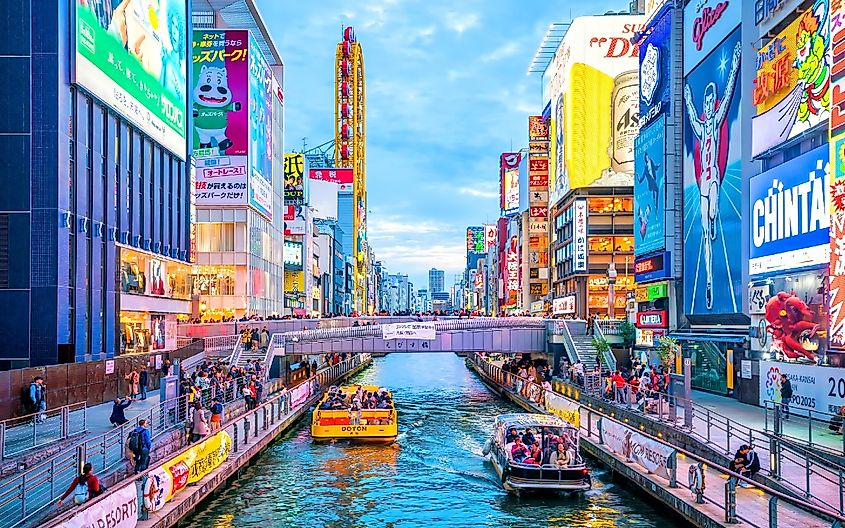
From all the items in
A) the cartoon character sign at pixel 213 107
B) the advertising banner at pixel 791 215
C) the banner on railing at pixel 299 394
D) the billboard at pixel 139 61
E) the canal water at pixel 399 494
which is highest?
the cartoon character sign at pixel 213 107

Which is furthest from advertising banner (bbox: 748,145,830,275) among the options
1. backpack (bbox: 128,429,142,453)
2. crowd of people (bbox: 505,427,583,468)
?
backpack (bbox: 128,429,142,453)

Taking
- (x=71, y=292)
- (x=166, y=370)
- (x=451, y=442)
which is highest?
(x=71, y=292)

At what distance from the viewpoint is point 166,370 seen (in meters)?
49.9

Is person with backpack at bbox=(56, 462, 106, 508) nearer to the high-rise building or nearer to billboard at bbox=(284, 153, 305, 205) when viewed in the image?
the high-rise building

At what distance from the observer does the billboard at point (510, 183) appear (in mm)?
149875

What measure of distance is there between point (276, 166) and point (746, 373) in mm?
79621

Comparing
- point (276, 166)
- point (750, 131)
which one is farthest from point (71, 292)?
point (276, 166)

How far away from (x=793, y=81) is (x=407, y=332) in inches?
1233

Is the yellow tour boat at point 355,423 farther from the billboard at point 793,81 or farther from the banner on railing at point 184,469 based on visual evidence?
the billboard at point 793,81

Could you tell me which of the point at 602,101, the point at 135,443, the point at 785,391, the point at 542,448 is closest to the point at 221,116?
the point at 602,101

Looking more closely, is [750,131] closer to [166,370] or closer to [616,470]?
[616,470]

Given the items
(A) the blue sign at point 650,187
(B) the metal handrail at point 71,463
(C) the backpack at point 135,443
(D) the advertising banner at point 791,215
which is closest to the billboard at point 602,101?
(A) the blue sign at point 650,187

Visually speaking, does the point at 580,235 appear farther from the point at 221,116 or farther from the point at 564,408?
the point at 564,408

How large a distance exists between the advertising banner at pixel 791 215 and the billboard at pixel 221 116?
198 ft
